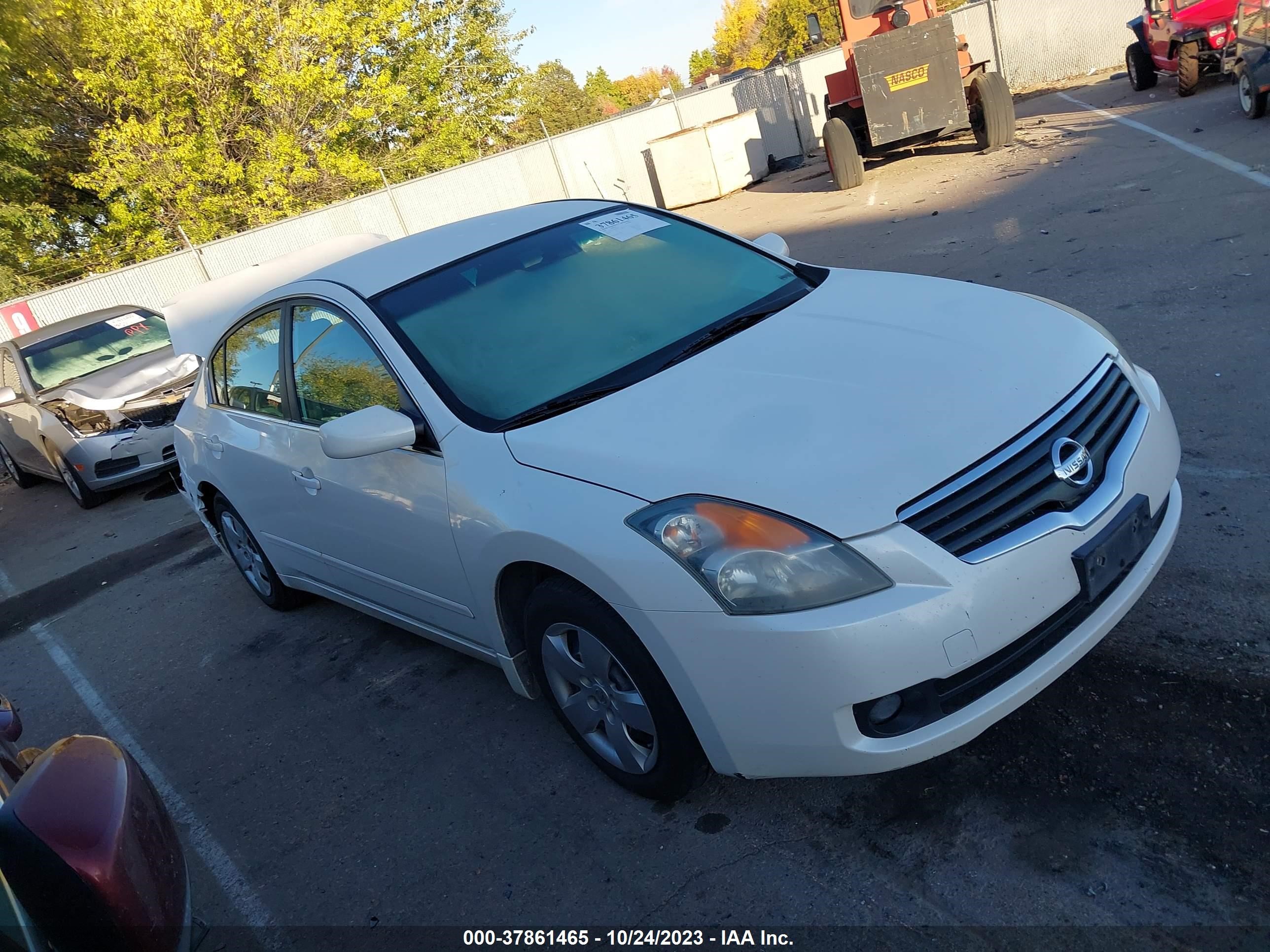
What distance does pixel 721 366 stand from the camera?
10.0 ft

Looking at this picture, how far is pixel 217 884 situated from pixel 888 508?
2504 millimetres

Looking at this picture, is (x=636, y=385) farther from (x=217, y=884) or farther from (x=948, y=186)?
(x=948, y=186)

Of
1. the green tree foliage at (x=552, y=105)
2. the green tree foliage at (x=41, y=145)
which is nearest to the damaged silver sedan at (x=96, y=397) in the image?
the green tree foliage at (x=41, y=145)

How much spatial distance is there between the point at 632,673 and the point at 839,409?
2.94ft

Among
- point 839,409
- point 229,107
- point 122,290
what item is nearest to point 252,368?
point 839,409

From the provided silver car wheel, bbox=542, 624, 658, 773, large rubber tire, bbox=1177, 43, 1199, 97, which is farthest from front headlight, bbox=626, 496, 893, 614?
large rubber tire, bbox=1177, 43, 1199, 97

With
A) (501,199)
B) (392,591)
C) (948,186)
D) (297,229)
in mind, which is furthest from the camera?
(501,199)

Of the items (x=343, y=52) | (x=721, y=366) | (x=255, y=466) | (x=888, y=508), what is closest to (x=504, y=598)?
(x=721, y=366)

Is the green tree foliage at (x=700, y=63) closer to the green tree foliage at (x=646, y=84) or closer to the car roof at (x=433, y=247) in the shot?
the green tree foliage at (x=646, y=84)

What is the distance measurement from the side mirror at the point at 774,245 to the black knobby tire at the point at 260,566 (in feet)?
9.19

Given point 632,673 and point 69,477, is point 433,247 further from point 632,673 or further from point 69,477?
point 69,477

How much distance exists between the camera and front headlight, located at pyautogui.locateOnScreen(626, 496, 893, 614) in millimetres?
2285

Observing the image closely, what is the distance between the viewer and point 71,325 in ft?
33.2

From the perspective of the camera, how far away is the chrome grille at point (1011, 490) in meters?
2.32
